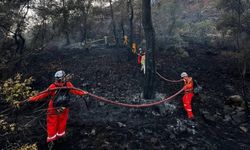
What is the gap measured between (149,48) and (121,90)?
9.58 feet

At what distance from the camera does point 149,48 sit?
10.2m

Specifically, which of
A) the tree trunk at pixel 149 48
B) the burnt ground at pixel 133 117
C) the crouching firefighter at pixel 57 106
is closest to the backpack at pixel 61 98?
the crouching firefighter at pixel 57 106

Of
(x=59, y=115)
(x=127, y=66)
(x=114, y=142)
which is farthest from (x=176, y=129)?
(x=127, y=66)

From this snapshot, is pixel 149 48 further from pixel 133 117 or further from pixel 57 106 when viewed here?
pixel 57 106

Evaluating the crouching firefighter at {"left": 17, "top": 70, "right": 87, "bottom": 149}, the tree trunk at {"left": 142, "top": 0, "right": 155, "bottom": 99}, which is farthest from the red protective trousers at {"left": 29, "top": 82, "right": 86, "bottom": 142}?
the tree trunk at {"left": 142, "top": 0, "right": 155, "bottom": 99}

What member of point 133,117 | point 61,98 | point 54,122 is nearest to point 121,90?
point 133,117

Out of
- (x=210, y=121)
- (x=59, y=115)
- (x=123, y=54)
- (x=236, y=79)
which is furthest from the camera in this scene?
(x=123, y=54)

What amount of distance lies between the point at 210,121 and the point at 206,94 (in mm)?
3010

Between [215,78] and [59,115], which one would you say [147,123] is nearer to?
[59,115]

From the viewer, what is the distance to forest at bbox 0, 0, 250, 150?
624 cm

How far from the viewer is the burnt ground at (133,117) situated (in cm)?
689

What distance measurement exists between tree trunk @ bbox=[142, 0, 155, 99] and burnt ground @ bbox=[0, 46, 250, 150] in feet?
2.75

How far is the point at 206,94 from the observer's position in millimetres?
11844

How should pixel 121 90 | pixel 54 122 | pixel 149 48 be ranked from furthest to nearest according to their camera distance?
pixel 121 90 → pixel 149 48 → pixel 54 122
